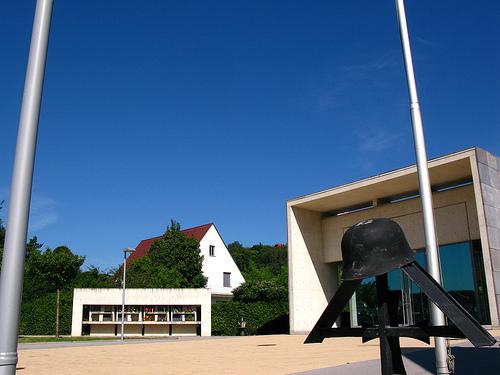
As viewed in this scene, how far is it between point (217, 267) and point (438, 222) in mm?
30826

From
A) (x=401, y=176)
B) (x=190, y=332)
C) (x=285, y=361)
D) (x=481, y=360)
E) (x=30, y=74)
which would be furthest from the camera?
(x=190, y=332)

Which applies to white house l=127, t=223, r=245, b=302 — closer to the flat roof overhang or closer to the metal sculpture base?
the flat roof overhang

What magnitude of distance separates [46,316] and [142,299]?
8.11 m

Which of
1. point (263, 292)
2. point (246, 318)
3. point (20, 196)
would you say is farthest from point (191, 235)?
point (20, 196)

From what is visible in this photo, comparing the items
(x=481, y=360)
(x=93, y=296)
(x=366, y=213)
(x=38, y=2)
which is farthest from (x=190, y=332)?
(x=38, y=2)


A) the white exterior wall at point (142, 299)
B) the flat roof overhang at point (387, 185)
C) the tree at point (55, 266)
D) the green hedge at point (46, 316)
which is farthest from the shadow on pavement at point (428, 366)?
the tree at point (55, 266)

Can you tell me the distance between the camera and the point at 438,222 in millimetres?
29516

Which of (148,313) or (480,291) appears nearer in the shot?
(480,291)

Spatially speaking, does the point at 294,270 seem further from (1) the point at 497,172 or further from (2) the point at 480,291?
(1) the point at 497,172

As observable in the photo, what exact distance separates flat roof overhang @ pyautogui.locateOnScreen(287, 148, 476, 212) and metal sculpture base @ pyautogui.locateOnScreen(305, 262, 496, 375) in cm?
2509

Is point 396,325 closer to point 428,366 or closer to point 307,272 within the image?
point 428,366

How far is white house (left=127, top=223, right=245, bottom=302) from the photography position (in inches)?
2144

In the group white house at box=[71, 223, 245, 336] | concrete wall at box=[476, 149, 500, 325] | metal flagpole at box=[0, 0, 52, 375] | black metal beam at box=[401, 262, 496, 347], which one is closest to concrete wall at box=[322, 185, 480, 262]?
concrete wall at box=[476, 149, 500, 325]

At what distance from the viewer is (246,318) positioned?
39031 millimetres
